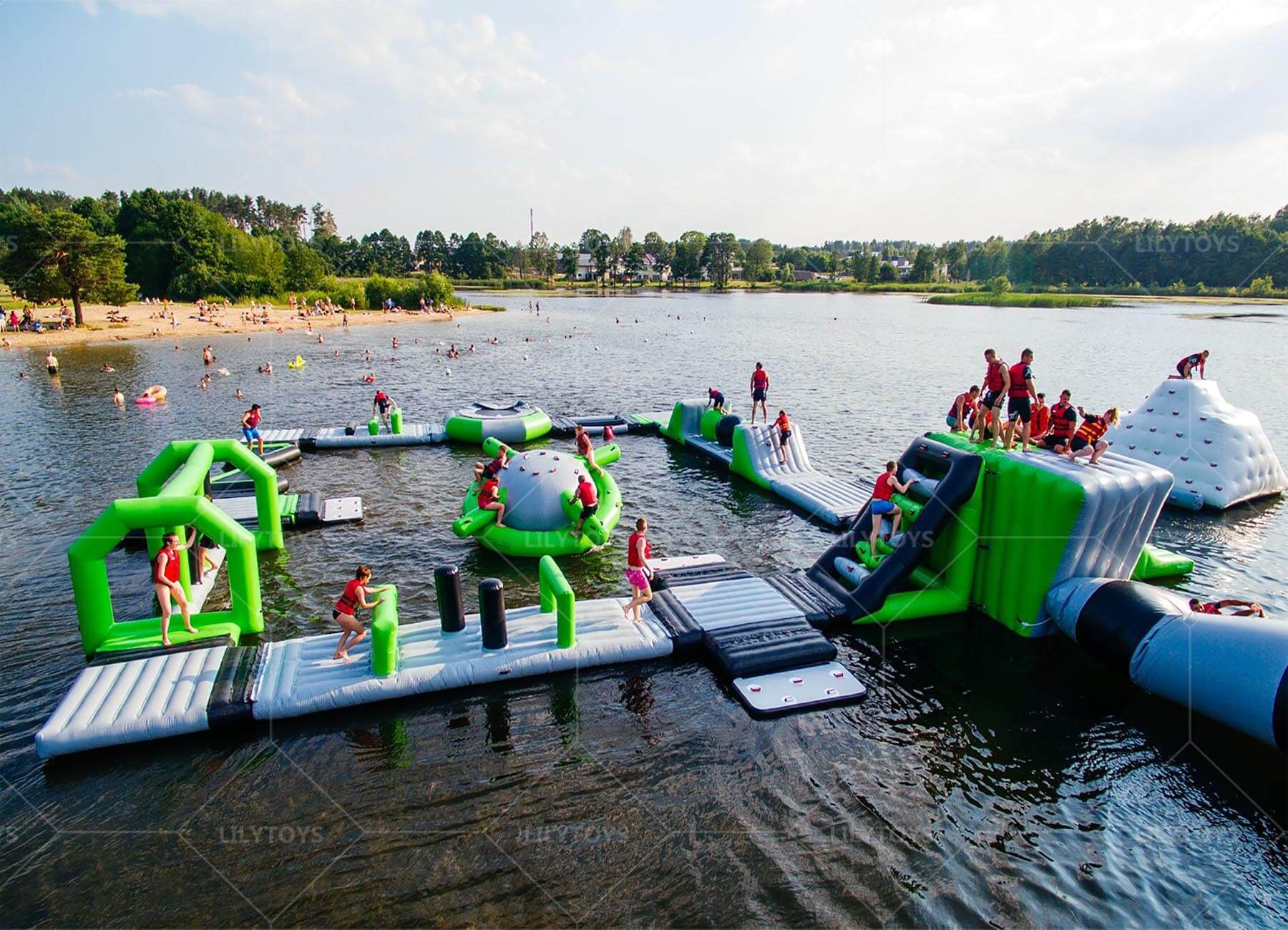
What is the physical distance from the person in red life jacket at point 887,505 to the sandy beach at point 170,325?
5225cm

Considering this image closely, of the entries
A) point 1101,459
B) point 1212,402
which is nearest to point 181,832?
point 1101,459

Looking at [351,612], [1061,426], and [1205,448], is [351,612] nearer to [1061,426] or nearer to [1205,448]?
[1061,426]

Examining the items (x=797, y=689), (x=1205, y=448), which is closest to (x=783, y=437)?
(x=1205, y=448)

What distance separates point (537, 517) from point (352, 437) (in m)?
11.2

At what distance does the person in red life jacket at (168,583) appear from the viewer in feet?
32.6

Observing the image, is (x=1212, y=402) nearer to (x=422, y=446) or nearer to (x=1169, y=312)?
(x=422, y=446)

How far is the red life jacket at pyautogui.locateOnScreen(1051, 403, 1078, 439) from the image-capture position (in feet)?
39.0

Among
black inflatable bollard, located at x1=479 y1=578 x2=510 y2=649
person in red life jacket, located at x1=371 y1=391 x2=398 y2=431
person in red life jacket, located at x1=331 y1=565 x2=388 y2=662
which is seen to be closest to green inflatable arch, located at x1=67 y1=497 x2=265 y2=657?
person in red life jacket, located at x1=331 y1=565 x2=388 y2=662

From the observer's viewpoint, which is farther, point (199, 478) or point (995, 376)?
point (995, 376)

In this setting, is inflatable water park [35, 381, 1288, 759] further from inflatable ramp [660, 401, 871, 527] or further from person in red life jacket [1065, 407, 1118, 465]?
inflatable ramp [660, 401, 871, 527]

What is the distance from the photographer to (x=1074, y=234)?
11044cm

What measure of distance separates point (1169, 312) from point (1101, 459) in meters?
89.9

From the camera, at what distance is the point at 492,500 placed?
14312mm

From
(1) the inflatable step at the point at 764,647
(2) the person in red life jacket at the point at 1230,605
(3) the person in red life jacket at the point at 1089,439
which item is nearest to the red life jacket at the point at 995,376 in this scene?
(3) the person in red life jacket at the point at 1089,439
